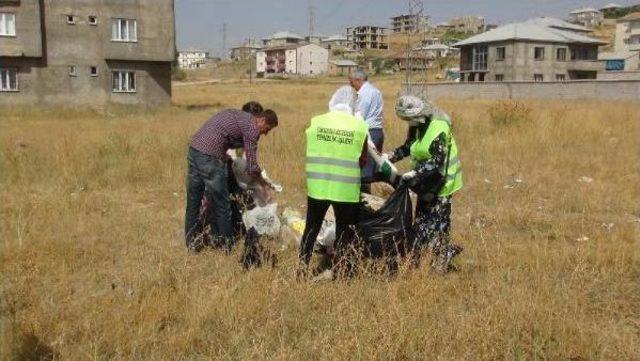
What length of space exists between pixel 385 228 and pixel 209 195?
1.72 metres

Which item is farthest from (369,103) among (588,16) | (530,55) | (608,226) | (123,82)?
(588,16)

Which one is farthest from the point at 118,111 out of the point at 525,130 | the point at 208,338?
the point at 208,338

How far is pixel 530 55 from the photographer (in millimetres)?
52906

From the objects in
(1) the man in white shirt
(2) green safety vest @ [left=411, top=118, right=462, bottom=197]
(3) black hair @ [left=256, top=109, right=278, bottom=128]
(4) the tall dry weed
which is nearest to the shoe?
(2) green safety vest @ [left=411, top=118, right=462, bottom=197]

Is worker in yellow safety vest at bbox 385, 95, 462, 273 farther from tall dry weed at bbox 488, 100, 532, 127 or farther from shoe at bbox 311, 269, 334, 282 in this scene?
tall dry weed at bbox 488, 100, 532, 127

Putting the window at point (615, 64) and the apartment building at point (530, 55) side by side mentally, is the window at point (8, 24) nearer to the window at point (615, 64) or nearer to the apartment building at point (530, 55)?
the apartment building at point (530, 55)

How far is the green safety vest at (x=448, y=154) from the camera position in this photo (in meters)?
4.54

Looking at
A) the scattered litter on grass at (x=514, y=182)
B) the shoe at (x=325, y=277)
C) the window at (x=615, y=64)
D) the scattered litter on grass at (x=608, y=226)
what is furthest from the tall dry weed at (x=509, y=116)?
the window at (x=615, y=64)

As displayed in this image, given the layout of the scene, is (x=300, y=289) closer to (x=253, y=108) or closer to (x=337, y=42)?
(x=253, y=108)

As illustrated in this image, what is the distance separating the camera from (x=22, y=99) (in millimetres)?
26453

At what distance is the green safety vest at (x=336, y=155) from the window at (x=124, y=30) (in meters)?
26.7

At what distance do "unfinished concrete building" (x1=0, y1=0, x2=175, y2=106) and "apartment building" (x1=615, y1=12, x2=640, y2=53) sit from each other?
236ft

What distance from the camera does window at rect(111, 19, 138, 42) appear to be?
92.9 ft

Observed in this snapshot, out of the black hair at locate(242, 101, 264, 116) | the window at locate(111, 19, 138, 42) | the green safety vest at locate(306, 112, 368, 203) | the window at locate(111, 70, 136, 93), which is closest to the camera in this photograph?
the green safety vest at locate(306, 112, 368, 203)
